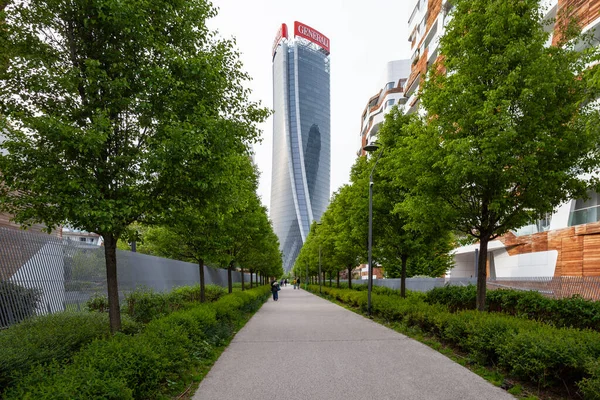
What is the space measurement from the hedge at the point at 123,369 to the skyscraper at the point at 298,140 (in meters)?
124

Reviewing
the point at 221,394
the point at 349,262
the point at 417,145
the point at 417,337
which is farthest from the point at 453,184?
the point at 349,262

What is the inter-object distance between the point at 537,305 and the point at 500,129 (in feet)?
19.8

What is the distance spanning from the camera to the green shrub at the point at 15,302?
25.9 ft

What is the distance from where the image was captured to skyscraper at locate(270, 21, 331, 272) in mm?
134375

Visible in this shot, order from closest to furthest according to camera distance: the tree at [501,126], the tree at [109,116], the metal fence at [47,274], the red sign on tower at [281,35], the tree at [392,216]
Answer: the tree at [109,116] → the metal fence at [47,274] → the tree at [501,126] → the tree at [392,216] → the red sign on tower at [281,35]

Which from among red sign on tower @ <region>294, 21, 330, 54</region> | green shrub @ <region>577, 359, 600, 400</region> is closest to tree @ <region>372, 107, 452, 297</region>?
green shrub @ <region>577, 359, 600, 400</region>

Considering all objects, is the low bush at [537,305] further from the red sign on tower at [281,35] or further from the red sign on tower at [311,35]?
the red sign on tower at [311,35]

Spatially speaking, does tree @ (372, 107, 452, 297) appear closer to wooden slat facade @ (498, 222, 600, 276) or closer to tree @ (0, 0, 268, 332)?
tree @ (0, 0, 268, 332)

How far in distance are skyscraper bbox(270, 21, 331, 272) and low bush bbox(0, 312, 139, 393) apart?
123 m

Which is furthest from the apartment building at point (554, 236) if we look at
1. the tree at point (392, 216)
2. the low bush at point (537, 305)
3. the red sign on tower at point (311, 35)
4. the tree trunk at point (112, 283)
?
the red sign on tower at point (311, 35)

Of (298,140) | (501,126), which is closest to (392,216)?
(501,126)

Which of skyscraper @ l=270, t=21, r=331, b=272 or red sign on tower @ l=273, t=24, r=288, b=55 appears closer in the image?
skyscraper @ l=270, t=21, r=331, b=272

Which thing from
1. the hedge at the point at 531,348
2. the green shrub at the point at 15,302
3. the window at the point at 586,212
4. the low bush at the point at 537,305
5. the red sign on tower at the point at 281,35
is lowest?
the low bush at the point at 537,305

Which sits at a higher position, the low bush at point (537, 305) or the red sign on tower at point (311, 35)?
the red sign on tower at point (311, 35)
